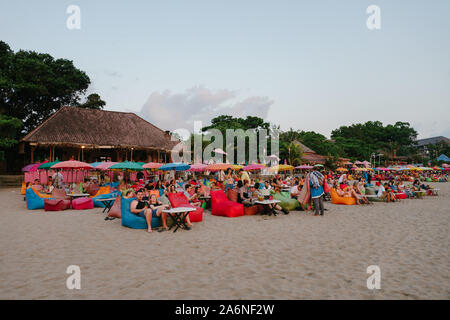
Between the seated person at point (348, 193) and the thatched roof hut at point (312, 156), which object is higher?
the thatched roof hut at point (312, 156)

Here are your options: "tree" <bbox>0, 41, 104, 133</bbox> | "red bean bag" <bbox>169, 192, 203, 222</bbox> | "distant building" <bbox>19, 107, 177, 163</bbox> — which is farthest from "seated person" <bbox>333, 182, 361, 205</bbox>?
"tree" <bbox>0, 41, 104, 133</bbox>

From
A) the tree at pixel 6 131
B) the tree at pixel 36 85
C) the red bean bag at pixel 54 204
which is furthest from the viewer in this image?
the tree at pixel 36 85

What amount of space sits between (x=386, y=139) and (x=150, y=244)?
8595 cm

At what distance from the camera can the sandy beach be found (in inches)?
131

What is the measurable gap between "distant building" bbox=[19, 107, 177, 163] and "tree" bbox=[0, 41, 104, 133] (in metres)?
5.33

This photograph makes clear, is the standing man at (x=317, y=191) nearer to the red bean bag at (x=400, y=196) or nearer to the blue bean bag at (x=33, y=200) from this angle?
the red bean bag at (x=400, y=196)

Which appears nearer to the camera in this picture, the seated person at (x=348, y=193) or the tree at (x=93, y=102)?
the seated person at (x=348, y=193)

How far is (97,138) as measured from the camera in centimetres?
2612

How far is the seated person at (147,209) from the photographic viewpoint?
686cm

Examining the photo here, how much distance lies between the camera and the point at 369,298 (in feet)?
10.2

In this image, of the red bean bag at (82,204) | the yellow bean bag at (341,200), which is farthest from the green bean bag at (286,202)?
the red bean bag at (82,204)

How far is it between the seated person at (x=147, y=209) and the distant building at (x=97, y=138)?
65.2 ft
